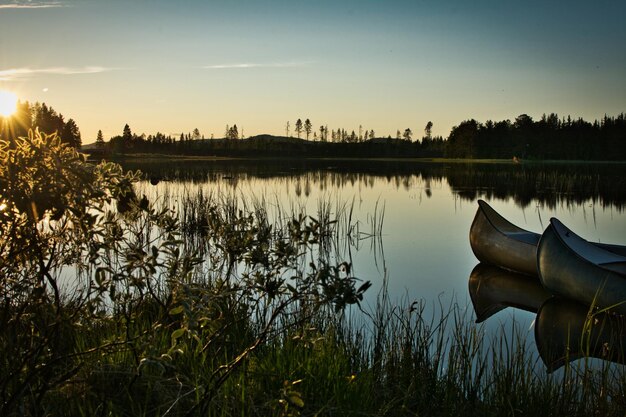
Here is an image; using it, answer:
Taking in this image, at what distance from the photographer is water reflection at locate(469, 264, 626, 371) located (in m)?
6.79

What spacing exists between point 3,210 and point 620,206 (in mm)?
23794

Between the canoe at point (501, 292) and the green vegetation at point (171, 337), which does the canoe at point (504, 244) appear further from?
the green vegetation at point (171, 337)

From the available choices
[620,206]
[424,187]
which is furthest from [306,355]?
[424,187]

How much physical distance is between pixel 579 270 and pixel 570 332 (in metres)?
0.92

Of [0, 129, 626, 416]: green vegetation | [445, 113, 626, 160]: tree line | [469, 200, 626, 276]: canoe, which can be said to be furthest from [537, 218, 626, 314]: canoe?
[445, 113, 626, 160]: tree line

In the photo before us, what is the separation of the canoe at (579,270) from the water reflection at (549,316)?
0.28m

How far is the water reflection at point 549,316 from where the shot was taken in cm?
679

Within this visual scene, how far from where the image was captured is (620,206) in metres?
21.8

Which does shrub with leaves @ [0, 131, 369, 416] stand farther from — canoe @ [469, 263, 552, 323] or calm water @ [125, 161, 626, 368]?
canoe @ [469, 263, 552, 323]

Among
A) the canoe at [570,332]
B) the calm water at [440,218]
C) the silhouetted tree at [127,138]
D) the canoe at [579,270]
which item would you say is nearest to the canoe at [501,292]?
the calm water at [440,218]

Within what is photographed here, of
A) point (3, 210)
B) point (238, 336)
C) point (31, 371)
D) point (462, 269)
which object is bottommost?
point (462, 269)

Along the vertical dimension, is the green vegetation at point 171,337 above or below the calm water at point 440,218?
above

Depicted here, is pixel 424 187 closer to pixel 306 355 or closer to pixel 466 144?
pixel 306 355

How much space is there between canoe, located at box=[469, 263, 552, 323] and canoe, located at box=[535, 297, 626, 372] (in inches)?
17.1
